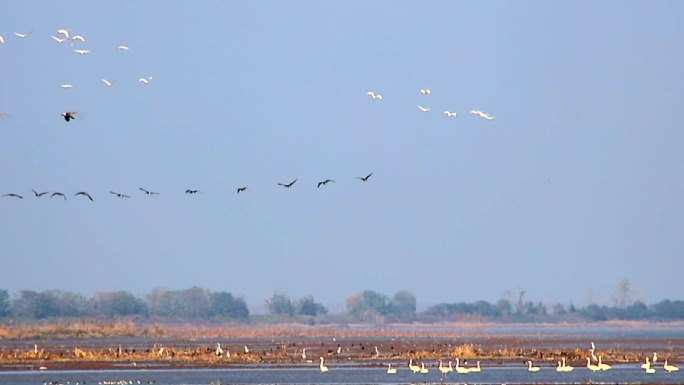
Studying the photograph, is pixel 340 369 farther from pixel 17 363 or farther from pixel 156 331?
pixel 156 331

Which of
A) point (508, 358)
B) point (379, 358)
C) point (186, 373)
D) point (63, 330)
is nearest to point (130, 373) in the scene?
point (186, 373)

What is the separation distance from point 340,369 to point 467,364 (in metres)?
6.70

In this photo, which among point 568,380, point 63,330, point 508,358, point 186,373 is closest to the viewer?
point 568,380

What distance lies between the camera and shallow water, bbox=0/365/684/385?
61281 millimetres

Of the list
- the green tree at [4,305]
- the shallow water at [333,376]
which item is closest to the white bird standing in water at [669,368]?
the shallow water at [333,376]

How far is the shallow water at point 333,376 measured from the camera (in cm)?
6128

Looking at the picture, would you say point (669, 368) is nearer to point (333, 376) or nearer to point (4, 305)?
point (333, 376)

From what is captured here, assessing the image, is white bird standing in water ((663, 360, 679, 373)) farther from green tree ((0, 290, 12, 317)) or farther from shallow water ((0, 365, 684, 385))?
green tree ((0, 290, 12, 317))

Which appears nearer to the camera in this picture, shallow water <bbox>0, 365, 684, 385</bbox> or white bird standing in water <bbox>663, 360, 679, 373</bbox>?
shallow water <bbox>0, 365, 684, 385</bbox>

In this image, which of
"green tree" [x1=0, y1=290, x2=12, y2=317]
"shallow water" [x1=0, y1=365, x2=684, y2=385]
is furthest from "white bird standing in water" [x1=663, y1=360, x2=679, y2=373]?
"green tree" [x1=0, y1=290, x2=12, y2=317]

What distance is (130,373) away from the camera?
68438 mm

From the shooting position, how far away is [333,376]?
65.6 meters

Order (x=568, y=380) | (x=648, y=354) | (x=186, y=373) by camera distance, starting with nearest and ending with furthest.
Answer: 1. (x=568, y=380)
2. (x=186, y=373)
3. (x=648, y=354)

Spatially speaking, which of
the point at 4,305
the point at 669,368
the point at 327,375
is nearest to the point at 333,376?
the point at 327,375
